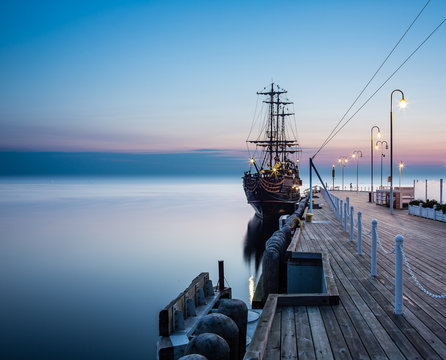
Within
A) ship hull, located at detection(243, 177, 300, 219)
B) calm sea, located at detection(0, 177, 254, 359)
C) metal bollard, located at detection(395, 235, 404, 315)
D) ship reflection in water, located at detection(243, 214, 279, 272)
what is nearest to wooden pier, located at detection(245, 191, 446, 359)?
metal bollard, located at detection(395, 235, 404, 315)

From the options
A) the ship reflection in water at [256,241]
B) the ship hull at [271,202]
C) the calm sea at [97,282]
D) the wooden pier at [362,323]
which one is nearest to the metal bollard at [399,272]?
the wooden pier at [362,323]

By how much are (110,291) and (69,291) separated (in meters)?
2.30

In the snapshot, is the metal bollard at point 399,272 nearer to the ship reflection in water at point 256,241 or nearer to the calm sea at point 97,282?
the calm sea at point 97,282

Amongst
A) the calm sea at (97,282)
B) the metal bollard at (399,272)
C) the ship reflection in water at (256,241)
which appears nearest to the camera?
the metal bollard at (399,272)

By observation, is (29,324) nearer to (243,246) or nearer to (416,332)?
(416,332)

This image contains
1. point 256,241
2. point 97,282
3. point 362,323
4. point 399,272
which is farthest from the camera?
point 256,241

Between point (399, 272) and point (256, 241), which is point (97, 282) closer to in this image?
point (256, 241)

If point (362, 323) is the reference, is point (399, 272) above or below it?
above

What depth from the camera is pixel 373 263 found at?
7.33 meters

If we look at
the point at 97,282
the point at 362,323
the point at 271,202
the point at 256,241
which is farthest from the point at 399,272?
the point at 271,202

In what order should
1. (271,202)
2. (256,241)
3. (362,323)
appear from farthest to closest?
1. (271,202)
2. (256,241)
3. (362,323)

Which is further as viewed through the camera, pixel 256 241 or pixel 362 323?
pixel 256 241

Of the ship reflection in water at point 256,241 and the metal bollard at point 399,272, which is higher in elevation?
the metal bollard at point 399,272

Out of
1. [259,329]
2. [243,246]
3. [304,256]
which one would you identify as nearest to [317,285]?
[304,256]
